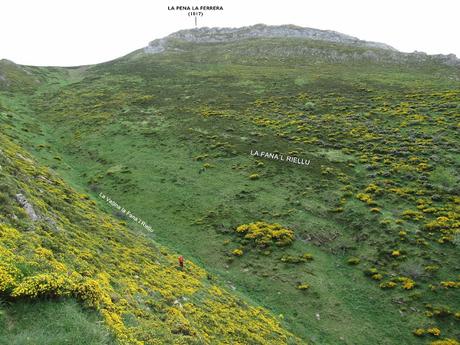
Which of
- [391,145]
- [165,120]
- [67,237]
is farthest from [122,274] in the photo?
[165,120]

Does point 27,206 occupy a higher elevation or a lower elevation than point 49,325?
higher

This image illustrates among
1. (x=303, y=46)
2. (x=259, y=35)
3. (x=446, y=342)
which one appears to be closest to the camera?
(x=446, y=342)

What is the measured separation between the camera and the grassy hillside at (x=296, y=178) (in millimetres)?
32406

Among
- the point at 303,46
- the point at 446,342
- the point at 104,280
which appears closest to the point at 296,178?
the point at 446,342

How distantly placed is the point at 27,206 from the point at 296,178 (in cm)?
3599

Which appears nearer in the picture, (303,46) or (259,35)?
(303,46)

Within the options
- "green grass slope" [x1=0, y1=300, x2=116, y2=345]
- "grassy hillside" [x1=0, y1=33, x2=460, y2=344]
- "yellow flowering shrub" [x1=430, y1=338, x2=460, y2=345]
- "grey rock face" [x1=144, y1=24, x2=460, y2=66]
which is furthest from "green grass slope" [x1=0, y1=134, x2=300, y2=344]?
"grey rock face" [x1=144, y1=24, x2=460, y2=66]

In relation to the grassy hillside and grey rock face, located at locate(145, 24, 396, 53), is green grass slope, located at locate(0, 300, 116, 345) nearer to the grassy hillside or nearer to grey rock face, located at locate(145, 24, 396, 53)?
the grassy hillside

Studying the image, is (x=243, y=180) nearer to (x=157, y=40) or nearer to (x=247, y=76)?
(x=247, y=76)

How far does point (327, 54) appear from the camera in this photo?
123 meters

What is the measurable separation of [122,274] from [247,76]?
292ft

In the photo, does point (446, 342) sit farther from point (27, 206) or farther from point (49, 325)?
point (27, 206)

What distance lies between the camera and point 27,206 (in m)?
21.6

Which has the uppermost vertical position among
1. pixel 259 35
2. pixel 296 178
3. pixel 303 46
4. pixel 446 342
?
pixel 259 35
